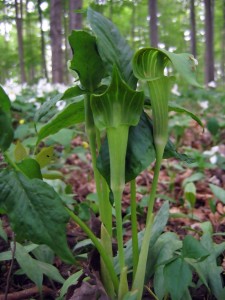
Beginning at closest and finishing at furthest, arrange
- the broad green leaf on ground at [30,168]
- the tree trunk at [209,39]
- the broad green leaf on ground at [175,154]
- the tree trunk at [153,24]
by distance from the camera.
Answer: the broad green leaf on ground at [30,168], the broad green leaf on ground at [175,154], the tree trunk at [153,24], the tree trunk at [209,39]

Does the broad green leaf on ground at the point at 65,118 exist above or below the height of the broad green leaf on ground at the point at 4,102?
below

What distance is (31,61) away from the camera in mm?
16031

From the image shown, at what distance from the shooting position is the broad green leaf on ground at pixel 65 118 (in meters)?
0.90

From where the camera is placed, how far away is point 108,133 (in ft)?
2.61

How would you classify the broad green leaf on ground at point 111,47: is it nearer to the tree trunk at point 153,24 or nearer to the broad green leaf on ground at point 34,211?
the broad green leaf on ground at point 34,211

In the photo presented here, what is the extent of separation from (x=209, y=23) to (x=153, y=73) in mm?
11595

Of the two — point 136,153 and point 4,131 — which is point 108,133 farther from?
point 4,131

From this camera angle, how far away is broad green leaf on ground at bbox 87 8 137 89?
784 mm

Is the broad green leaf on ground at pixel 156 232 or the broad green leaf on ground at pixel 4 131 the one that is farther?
the broad green leaf on ground at pixel 156 232

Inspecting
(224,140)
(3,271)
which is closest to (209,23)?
(224,140)

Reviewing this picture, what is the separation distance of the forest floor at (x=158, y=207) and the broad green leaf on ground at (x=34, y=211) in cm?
22

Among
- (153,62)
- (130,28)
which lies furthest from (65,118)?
(130,28)

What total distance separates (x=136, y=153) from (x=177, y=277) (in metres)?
0.29

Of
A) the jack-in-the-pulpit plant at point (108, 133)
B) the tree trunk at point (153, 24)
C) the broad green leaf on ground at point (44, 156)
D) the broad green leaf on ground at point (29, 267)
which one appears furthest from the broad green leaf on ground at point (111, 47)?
the tree trunk at point (153, 24)
